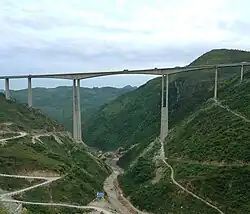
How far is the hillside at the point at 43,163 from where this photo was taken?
58.7m

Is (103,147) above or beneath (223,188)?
beneath

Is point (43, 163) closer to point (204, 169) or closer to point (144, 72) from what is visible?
point (204, 169)

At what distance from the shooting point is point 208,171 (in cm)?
6550

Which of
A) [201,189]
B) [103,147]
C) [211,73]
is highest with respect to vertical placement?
[211,73]

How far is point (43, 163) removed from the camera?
2741 inches

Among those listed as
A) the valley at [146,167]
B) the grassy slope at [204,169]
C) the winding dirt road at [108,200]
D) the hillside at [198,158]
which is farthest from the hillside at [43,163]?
the grassy slope at [204,169]

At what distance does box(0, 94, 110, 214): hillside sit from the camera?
58.7m

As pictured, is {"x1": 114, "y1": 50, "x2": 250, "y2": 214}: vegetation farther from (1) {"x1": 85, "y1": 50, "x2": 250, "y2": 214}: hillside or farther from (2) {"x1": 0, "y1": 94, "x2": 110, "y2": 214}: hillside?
(2) {"x1": 0, "y1": 94, "x2": 110, "y2": 214}: hillside

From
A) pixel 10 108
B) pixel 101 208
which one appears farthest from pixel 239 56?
pixel 101 208

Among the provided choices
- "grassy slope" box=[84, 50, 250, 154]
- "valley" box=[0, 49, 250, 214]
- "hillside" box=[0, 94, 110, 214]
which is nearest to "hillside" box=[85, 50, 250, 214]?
"valley" box=[0, 49, 250, 214]

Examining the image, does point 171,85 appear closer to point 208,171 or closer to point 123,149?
point 123,149

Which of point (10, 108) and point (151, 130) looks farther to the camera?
point (151, 130)

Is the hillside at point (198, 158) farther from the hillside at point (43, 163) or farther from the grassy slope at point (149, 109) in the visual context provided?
the hillside at point (43, 163)

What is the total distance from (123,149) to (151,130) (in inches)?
434
